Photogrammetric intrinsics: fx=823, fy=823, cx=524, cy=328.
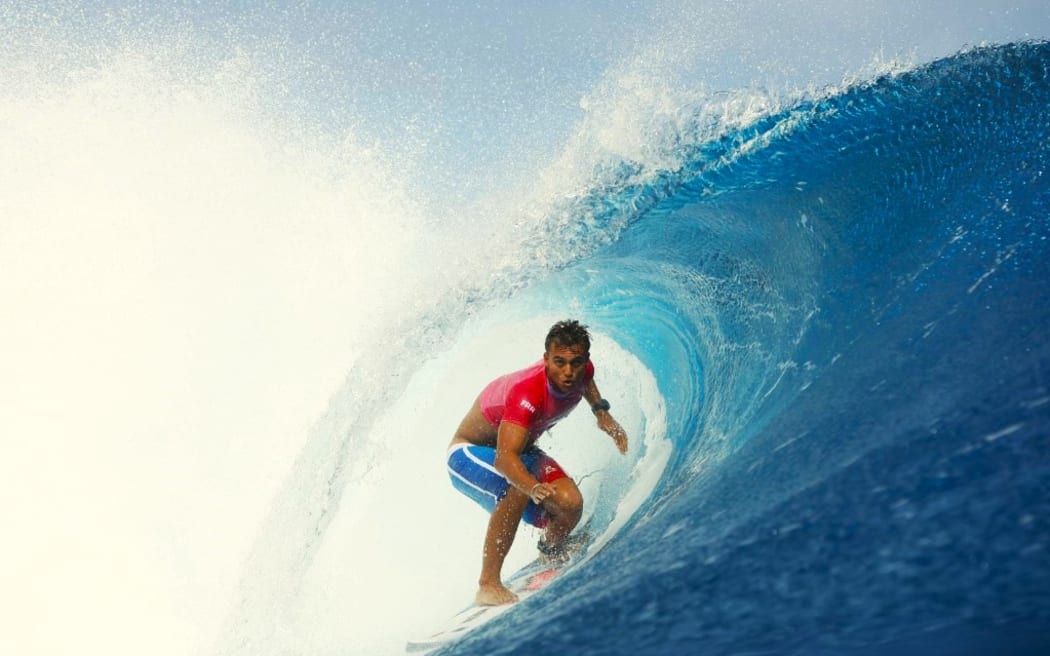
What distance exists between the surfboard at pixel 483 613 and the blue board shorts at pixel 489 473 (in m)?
0.22

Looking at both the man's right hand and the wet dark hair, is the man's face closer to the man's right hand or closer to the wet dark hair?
the wet dark hair

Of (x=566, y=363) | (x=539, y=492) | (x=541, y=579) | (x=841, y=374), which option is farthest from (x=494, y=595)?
(x=841, y=374)

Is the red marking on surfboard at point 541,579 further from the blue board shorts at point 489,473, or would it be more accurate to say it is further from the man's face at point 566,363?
the man's face at point 566,363

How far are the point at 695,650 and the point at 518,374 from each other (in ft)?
4.85

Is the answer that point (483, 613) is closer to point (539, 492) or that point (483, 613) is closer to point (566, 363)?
point (539, 492)

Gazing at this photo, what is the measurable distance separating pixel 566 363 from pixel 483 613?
40.9 inches

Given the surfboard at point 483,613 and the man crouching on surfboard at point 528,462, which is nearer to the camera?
the surfboard at point 483,613

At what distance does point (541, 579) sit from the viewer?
3406 mm

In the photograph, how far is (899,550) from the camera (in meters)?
2.33

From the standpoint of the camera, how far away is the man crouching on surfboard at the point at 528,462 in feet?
10.6

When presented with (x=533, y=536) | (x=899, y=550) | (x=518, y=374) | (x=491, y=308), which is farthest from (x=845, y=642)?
(x=491, y=308)

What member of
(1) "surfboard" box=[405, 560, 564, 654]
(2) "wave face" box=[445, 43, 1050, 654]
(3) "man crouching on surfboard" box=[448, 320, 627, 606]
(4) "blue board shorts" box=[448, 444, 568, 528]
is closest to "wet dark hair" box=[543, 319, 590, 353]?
(3) "man crouching on surfboard" box=[448, 320, 627, 606]

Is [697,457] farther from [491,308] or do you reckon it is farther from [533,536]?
[491,308]

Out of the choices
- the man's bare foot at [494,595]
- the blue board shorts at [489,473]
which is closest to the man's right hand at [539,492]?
the blue board shorts at [489,473]
